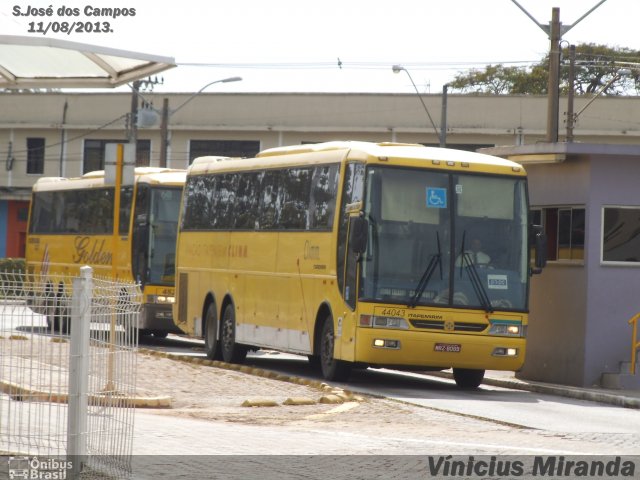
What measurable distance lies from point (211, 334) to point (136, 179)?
6.63 m

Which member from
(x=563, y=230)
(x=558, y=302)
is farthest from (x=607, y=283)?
(x=563, y=230)

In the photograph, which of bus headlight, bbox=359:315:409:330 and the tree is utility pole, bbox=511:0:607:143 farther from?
the tree

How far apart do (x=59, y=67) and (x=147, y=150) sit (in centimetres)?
5605

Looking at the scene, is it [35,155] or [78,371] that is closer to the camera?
[78,371]

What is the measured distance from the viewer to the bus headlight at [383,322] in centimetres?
2058

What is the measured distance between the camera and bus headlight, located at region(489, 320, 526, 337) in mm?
21125

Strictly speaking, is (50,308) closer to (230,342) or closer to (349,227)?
(349,227)

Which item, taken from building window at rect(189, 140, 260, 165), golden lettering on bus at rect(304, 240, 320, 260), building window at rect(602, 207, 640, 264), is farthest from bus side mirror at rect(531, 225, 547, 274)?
building window at rect(189, 140, 260, 165)

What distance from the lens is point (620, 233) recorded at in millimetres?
22969

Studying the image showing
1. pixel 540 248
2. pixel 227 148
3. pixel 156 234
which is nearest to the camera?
pixel 540 248

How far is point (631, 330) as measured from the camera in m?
23.1

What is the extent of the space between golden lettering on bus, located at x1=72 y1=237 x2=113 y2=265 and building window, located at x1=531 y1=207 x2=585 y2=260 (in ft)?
41.8

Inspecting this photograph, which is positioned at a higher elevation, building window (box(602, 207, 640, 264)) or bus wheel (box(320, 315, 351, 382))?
building window (box(602, 207, 640, 264))

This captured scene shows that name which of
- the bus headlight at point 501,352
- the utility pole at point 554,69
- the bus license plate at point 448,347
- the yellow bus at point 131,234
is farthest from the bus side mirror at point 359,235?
the utility pole at point 554,69
